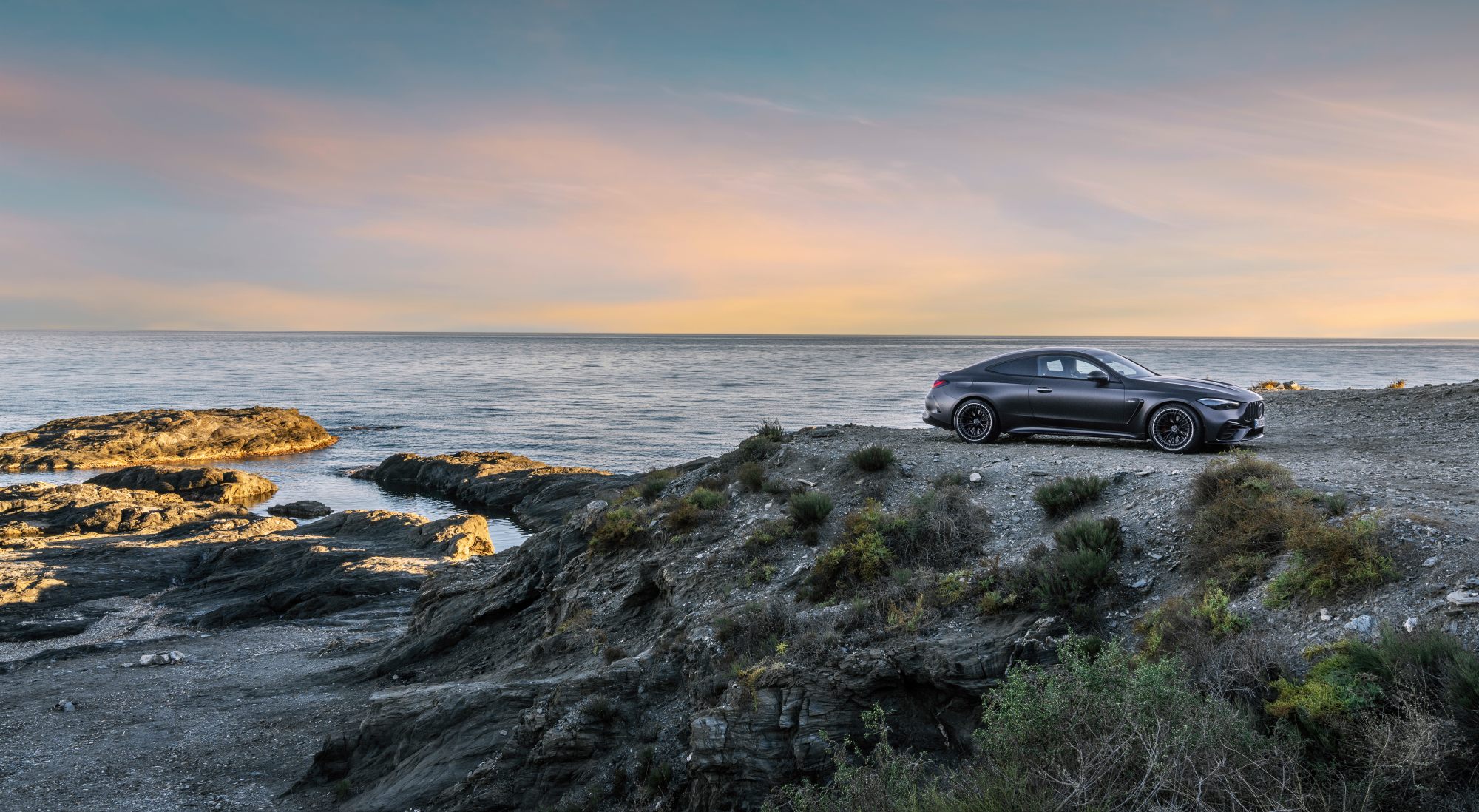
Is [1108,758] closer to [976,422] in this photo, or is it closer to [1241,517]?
[1241,517]

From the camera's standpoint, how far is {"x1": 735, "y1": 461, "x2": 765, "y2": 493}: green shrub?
13992 millimetres

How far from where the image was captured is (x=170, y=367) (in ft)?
437

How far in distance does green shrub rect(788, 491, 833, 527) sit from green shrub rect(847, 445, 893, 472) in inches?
48.2

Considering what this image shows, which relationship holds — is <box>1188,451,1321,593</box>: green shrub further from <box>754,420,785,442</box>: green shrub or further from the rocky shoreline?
<box>754,420,785,442</box>: green shrub

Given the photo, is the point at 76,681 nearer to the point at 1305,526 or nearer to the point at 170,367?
the point at 1305,526

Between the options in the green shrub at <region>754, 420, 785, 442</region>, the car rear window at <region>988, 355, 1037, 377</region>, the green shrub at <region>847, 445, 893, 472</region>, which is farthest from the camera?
the green shrub at <region>754, 420, 785, 442</region>

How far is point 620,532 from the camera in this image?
14.5 m

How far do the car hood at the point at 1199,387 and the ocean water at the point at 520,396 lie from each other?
79.0 ft

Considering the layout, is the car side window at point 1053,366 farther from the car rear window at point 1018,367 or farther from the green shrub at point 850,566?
the green shrub at point 850,566

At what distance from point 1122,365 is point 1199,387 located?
1.32 m

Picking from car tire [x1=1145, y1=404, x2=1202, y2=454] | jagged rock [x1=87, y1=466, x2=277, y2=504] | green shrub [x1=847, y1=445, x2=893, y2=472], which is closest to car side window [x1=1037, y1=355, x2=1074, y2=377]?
car tire [x1=1145, y1=404, x2=1202, y2=454]

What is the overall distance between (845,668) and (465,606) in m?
9.85

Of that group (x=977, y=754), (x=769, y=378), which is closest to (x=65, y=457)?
(x=977, y=754)

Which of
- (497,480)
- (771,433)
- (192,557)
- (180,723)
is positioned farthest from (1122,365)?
(497,480)
